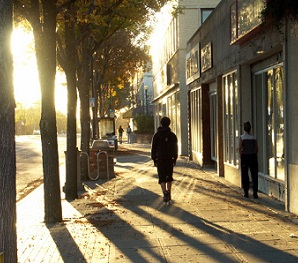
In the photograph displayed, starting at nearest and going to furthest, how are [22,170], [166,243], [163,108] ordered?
[166,243] → [22,170] → [163,108]

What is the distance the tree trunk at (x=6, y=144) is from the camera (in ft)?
13.3

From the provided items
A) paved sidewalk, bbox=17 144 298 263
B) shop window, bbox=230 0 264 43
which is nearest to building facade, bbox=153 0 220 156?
shop window, bbox=230 0 264 43

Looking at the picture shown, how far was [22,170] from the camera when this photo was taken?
70.8 ft

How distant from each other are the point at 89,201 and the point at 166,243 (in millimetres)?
4415

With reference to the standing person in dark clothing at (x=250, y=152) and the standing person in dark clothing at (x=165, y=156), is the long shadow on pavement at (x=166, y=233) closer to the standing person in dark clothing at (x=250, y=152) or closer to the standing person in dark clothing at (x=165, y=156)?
the standing person in dark clothing at (x=165, y=156)

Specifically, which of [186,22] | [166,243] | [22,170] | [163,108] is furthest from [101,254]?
[163,108]

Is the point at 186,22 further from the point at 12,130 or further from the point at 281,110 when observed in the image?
the point at 12,130

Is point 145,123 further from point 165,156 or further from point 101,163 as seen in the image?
point 165,156

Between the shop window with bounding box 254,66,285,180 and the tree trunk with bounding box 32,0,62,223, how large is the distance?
4.33m

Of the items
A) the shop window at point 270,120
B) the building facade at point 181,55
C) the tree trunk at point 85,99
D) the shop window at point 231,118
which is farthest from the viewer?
the building facade at point 181,55

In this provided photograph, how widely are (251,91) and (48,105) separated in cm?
549

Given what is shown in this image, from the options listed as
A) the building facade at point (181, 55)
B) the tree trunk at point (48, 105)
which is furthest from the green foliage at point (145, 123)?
the tree trunk at point (48, 105)

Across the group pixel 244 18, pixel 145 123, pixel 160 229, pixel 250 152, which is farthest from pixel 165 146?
pixel 145 123

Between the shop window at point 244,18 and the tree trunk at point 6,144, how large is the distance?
6243 millimetres
